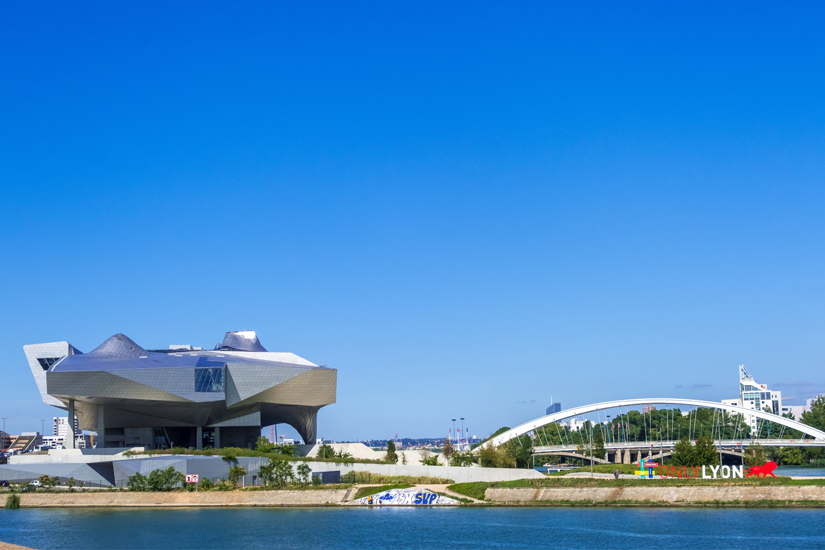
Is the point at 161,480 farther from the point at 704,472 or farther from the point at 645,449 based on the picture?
the point at 645,449

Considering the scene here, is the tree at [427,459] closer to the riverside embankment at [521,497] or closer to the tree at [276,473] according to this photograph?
the riverside embankment at [521,497]

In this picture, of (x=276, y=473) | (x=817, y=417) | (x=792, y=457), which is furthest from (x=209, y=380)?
(x=817, y=417)

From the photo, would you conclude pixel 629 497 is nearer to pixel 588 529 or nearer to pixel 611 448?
pixel 588 529

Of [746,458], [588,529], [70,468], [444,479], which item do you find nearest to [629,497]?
[588,529]

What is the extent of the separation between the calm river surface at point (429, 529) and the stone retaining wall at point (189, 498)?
368 cm

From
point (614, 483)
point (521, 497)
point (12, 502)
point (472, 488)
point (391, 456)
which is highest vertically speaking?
point (391, 456)

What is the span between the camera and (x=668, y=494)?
59.3 metres

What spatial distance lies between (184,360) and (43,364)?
17289 millimetres

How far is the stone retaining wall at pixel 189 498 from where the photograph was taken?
66375mm

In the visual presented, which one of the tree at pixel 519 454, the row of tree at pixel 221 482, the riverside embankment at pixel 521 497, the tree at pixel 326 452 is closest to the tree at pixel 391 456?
the tree at pixel 326 452

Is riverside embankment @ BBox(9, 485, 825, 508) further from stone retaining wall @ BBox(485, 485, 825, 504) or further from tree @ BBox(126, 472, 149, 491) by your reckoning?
tree @ BBox(126, 472, 149, 491)

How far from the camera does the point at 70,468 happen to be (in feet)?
261

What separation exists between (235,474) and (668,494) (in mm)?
35596

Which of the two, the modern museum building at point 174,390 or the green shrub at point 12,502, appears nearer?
the green shrub at point 12,502
